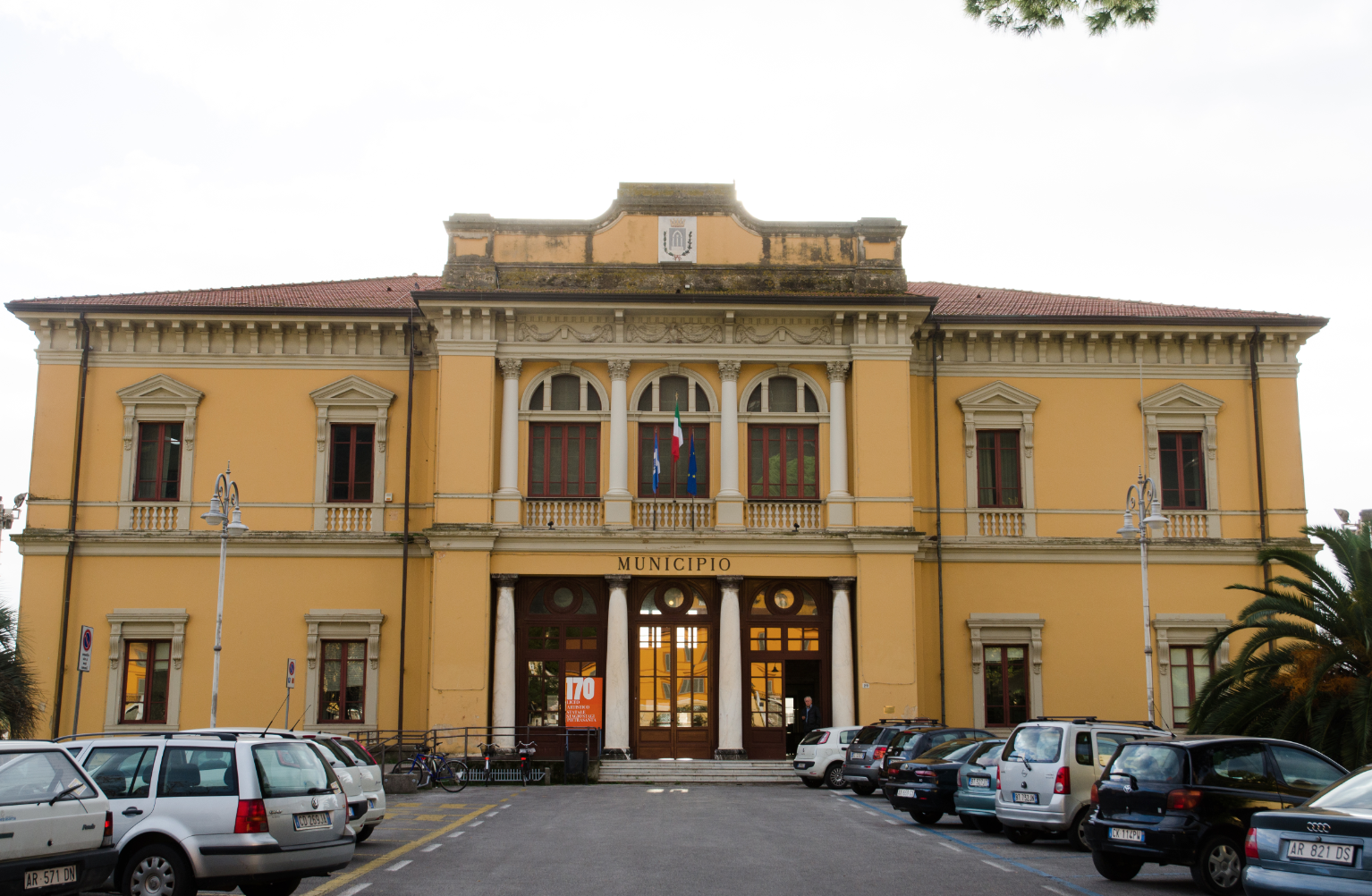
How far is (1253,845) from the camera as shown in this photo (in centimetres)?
914

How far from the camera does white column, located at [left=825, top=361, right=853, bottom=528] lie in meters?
29.0

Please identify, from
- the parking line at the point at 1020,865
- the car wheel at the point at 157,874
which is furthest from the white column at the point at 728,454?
the car wheel at the point at 157,874

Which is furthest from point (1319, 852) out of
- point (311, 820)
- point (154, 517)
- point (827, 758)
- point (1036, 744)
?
point (154, 517)

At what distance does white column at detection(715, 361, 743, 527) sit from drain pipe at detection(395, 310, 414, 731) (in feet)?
25.1

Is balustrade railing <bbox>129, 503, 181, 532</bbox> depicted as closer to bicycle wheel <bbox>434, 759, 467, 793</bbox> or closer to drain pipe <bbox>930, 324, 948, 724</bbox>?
bicycle wheel <bbox>434, 759, 467, 793</bbox>

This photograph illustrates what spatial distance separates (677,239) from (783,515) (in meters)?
7.32

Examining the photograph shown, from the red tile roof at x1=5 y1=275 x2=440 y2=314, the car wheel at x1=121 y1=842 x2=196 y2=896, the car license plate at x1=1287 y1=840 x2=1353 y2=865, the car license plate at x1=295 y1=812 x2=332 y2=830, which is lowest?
the car wheel at x1=121 y1=842 x2=196 y2=896

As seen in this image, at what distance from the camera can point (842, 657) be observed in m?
28.4

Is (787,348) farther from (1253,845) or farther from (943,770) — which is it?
(1253,845)

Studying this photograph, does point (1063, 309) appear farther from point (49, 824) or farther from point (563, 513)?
point (49, 824)

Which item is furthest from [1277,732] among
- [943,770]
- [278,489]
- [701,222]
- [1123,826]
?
[278,489]

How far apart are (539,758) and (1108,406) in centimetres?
1681

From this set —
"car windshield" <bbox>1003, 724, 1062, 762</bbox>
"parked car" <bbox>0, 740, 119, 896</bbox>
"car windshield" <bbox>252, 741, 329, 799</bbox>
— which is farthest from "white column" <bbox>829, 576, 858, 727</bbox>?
"parked car" <bbox>0, 740, 119, 896</bbox>

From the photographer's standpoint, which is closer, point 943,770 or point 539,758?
point 943,770
